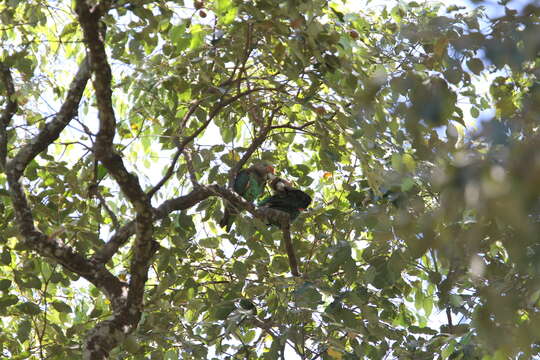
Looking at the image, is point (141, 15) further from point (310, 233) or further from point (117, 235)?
point (310, 233)

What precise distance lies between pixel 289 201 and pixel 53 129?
1414 mm

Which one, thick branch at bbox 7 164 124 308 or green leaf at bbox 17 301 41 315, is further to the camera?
green leaf at bbox 17 301 41 315

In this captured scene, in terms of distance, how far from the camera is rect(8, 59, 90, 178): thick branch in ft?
9.01

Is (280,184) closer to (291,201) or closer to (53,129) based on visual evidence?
(291,201)

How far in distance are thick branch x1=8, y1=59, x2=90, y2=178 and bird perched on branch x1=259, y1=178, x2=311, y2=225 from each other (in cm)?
126

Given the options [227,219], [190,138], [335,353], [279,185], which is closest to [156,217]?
[190,138]

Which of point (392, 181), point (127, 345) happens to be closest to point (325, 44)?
point (392, 181)

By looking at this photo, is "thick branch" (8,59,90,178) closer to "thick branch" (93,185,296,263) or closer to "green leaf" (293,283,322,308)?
"thick branch" (93,185,296,263)

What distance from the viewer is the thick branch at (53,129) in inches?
108

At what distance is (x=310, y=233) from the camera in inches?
155

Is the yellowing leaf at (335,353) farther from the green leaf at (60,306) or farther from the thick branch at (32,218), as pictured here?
the green leaf at (60,306)

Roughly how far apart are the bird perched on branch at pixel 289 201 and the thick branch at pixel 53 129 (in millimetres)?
1258

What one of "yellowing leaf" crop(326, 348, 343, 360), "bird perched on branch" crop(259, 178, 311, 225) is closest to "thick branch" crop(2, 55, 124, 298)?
"yellowing leaf" crop(326, 348, 343, 360)

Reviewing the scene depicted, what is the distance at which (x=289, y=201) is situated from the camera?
12.1ft
